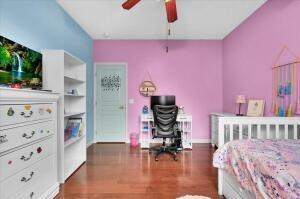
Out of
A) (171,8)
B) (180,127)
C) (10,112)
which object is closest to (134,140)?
(180,127)

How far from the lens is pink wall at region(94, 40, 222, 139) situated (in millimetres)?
4910

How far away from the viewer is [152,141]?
477 centimetres

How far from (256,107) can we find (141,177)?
225cm

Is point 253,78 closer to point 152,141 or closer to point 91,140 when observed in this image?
point 152,141

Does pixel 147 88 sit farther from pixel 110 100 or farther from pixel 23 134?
pixel 23 134

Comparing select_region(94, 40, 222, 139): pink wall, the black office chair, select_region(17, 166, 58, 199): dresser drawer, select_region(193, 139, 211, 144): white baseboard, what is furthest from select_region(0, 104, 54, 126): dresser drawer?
select_region(193, 139, 211, 144): white baseboard

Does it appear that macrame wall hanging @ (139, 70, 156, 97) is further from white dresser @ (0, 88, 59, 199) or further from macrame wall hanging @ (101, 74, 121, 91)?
white dresser @ (0, 88, 59, 199)

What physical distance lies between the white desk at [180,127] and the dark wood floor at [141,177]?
51 centimetres

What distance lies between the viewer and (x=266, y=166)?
4.02 feet

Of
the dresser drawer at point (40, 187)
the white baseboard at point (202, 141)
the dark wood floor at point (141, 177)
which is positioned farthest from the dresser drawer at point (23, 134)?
the white baseboard at point (202, 141)

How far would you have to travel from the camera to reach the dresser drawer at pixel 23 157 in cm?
145

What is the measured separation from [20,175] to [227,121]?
6.78ft

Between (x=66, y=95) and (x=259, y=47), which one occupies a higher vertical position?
(x=259, y=47)

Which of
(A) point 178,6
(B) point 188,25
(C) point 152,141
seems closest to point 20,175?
(A) point 178,6
